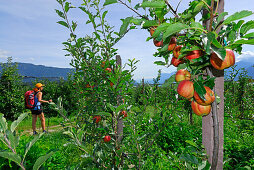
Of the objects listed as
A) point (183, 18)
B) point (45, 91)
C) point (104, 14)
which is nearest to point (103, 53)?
point (104, 14)

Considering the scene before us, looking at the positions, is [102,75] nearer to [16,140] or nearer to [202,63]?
[16,140]

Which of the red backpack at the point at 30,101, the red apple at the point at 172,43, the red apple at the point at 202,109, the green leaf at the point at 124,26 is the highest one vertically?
the green leaf at the point at 124,26

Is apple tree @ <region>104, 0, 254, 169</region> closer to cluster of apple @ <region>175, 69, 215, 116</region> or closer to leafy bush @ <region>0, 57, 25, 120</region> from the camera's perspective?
cluster of apple @ <region>175, 69, 215, 116</region>

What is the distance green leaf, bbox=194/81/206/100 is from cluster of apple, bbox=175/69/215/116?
0.07 feet

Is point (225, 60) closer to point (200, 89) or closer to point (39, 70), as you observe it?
point (200, 89)

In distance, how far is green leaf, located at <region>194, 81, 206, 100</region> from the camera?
2.03 feet

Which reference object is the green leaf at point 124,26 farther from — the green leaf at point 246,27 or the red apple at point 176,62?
the green leaf at point 246,27

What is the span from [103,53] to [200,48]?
1296 mm

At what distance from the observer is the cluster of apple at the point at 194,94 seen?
25.3 inches

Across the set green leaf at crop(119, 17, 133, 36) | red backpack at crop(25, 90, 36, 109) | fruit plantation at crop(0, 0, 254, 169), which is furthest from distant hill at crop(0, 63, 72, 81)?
green leaf at crop(119, 17, 133, 36)

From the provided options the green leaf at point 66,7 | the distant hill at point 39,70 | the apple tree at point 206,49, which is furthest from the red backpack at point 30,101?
the distant hill at point 39,70

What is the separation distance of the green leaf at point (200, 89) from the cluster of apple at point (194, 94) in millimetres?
21

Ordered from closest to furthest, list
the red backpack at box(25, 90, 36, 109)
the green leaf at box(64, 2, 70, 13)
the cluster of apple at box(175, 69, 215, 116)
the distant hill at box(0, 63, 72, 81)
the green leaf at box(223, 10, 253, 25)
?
the green leaf at box(223, 10, 253, 25) → the cluster of apple at box(175, 69, 215, 116) → the green leaf at box(64, 2, 70, 13) → the red backpack at box(25, 90, 36, 109) → the distant hill at box(0, 63, 72, 81)

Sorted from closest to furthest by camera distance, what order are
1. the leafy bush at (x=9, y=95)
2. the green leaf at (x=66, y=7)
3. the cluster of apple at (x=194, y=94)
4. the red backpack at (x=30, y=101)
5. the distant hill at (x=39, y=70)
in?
1. the cluster of apple at (x=194, y=94)
2. the green leaf at (x=66, y=7)
3. the red backpack at (x=30, y=101)
4. the leafy bush at (x=9, y=95)
5. the distant hill at (x=39, y=70)
